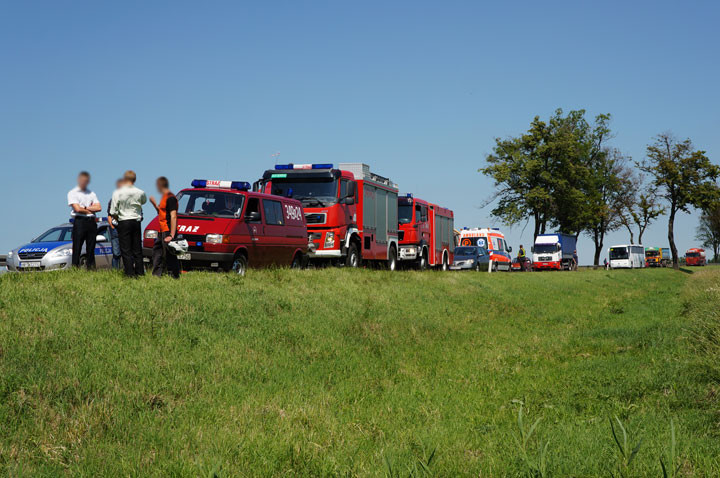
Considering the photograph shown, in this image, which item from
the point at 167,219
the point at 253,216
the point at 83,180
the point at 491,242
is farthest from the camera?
the point at 491,242

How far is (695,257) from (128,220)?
101184mm

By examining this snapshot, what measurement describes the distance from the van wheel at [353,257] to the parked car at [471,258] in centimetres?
1756

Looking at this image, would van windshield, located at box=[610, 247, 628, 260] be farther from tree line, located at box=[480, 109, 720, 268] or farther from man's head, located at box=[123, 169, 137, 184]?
man's head, located at box=[123, 169, 137, 184]

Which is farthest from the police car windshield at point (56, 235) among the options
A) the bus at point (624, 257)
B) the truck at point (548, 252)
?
the bus at point (624, 257)

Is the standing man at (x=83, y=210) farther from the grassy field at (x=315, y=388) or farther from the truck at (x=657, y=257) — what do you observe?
the truck at (x=657, y=257)

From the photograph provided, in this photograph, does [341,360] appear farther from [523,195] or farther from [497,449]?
[523,195]

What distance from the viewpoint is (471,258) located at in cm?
4000

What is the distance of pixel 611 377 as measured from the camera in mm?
7707

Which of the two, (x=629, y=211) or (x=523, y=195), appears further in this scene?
(x=629, y=211)

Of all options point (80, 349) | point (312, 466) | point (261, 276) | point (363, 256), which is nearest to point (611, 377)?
point (312, 466)

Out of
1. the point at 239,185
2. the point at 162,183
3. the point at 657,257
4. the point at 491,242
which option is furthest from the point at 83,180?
the point at 657,257

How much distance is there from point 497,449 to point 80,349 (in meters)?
4.49

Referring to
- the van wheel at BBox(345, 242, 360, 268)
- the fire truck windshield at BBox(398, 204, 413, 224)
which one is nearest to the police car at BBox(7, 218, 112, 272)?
the van wheel at BBox(345, 242, 360, 268)

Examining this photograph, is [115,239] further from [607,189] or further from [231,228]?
[607,189]
